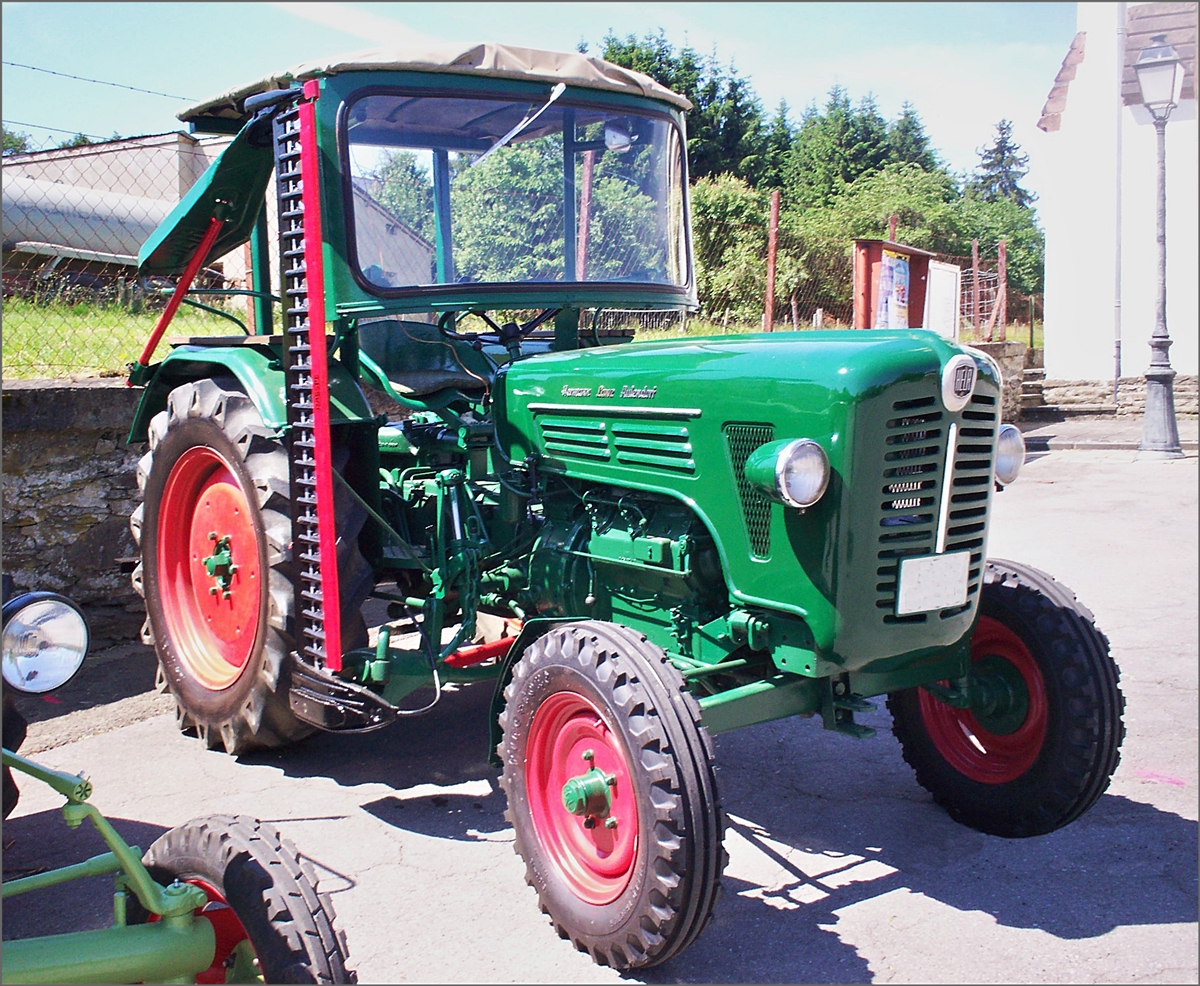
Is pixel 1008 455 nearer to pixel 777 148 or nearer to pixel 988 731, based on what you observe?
pixel 988 731

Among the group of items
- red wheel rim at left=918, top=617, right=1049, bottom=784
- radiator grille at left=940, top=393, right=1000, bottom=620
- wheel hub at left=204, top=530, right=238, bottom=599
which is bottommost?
red wheel rim at left=918, top=617, right=1049, bottom=784

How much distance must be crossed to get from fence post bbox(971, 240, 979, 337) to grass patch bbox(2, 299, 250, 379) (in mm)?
10963

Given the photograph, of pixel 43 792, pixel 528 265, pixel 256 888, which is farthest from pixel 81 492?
pixel 256 888

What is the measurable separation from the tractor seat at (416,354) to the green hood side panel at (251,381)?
0.15 m

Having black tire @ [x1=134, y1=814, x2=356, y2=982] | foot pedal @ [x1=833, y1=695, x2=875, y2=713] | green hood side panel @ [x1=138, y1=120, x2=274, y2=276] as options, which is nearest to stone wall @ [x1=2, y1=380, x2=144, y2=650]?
green hood side panel @ [x1=138, y1=120, x2=274, y2=276]

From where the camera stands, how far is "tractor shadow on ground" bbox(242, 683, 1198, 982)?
3.05 m

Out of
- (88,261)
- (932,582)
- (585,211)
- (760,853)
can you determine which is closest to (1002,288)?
(88,261)

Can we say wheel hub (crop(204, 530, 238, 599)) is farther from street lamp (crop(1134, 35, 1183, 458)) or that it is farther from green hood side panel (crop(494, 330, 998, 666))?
street lamp (crop(1134, 35, 1183, 458))

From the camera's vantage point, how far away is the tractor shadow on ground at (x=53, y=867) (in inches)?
124

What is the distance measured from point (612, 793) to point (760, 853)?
0.82 m

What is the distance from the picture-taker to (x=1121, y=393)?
15.8m

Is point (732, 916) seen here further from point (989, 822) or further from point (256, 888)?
point (256, 888)

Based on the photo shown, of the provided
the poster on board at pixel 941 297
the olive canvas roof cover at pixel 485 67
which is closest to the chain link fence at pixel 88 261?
the olive canvas roof cover at pixel 485 67

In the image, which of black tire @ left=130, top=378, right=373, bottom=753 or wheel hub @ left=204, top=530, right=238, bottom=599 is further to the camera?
wheel hub @ left=204, top=530, right=238, bottom=599
